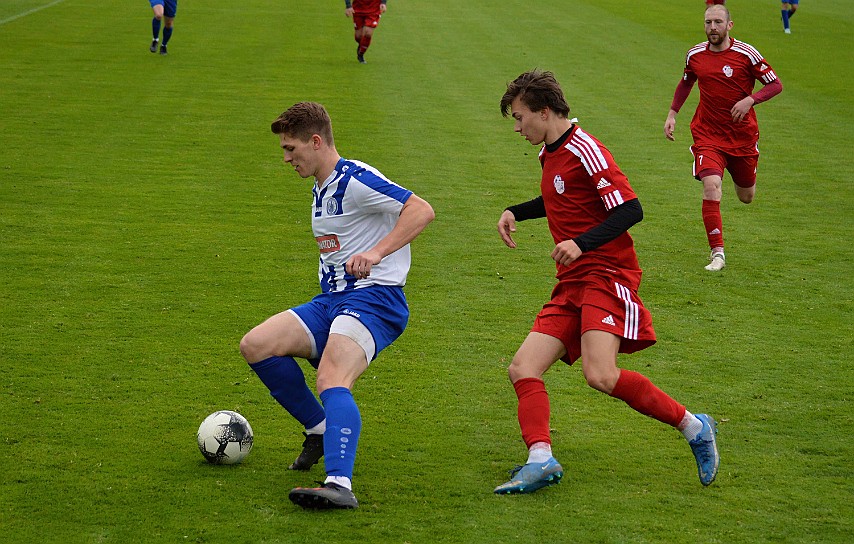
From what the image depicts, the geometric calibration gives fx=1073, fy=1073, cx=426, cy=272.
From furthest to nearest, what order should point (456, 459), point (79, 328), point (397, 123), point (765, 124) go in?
point (765, 124) < point (397, 123) < point (79, 328) < point (456, 459)

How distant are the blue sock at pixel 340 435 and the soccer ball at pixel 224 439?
0.67 m

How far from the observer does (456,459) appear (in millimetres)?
5430

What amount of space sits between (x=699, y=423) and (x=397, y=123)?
10471mm

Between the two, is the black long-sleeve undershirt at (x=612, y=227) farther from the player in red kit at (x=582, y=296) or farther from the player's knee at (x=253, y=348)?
the player's knee at (x=253, y=348)

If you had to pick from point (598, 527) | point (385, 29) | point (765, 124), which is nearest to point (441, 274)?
point (598, 527)

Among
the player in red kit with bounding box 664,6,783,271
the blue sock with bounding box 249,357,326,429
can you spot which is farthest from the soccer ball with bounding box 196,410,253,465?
the player in red kit with bounding box 664,6,783,271

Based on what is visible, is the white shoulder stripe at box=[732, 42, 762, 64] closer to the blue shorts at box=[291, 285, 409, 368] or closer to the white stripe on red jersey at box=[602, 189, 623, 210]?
the white stripe on red jersey at box=[602, 189, 623, 210]

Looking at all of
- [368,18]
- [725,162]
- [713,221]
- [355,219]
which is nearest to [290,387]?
[355,219]

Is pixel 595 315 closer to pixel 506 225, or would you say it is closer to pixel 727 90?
pixel 506 225

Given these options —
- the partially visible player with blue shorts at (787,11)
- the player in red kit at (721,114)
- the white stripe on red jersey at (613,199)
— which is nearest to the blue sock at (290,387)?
the white stripe on red jersey at (613,199)

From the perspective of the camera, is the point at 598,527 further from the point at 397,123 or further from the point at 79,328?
the point at 397,123

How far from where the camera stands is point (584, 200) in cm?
535

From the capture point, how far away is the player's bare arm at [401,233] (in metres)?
4.89

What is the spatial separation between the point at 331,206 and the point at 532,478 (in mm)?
1626
